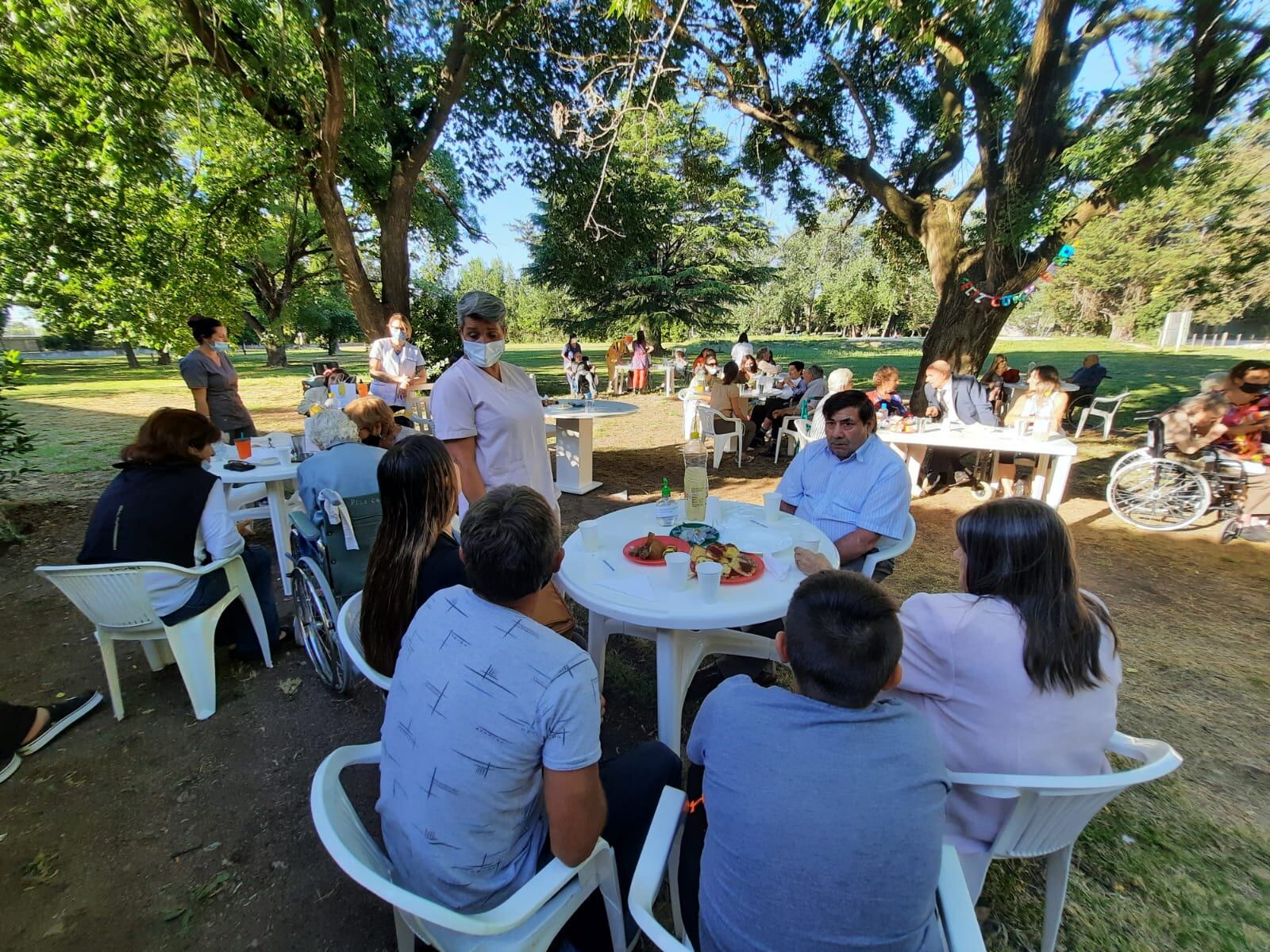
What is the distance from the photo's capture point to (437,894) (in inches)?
47.2

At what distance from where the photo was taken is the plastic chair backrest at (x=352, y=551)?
2527mm

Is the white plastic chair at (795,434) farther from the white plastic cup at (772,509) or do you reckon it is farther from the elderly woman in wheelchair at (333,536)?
the elderly woman in wheelchair at (333,536)

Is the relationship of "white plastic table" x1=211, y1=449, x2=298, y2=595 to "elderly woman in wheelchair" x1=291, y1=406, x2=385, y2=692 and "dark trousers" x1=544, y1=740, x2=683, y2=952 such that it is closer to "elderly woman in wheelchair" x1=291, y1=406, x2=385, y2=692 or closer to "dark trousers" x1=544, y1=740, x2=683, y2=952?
"elderly woman in wheelchair" x1=291, y1=406, x2=385, y2=692

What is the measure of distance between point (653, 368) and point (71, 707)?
19.1 metres

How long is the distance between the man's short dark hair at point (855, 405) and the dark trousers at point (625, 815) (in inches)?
69.9

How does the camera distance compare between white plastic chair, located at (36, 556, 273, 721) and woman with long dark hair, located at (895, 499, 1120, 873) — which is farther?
white plastic chair, located at (36, 556, 273, 721)

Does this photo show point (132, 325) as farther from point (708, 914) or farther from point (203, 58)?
point (708, 914)

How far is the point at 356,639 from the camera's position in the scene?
73.8 inches

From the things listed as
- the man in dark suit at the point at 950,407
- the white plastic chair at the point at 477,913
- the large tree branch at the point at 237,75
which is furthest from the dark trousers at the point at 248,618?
the man in dark suit at the point at 950,407

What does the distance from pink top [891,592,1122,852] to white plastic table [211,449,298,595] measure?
360cm

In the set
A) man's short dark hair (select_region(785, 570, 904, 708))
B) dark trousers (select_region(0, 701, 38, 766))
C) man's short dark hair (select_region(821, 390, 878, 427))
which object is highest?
man's short dark hair (select_region(821, 390, 878, 427))

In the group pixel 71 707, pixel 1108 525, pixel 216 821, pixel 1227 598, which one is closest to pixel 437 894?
pixel 216 821

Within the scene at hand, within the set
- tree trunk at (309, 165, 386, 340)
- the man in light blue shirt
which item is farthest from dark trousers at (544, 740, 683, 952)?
tree trunk at (309, 165, 386, 340)

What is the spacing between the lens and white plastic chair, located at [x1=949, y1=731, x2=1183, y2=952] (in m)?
1.22
